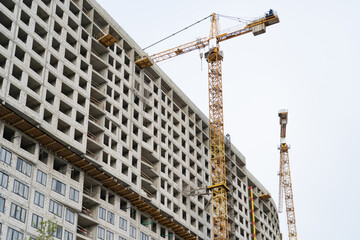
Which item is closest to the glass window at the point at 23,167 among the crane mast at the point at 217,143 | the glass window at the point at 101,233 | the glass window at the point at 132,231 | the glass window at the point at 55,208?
the glass window at the point at 55,208

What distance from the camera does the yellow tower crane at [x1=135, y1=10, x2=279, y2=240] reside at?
348 ft

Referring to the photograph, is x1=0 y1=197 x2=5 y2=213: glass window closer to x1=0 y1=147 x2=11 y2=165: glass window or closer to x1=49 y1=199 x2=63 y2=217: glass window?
x1=0 y1=147 x2=11 y2=165: glass window

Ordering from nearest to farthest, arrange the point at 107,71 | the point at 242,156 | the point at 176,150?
the point at 107,71 → the point at 176,150 → the point at 242,156

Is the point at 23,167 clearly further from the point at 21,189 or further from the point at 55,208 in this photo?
the point at 55,208

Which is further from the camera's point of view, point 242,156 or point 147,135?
point 242,156

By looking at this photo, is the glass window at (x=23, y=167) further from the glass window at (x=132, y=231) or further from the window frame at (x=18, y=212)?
the glass window at (x=132, y=231)

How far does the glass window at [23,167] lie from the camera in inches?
2628

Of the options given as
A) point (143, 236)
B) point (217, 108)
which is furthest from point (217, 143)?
point (143, 236)

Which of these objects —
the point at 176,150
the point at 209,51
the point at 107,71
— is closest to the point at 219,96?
the point at 209,51

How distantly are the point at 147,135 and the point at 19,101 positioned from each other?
2959cm

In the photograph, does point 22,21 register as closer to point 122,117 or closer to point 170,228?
point 122,117

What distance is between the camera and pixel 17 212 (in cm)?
6438

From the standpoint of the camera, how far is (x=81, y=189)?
2955 inches

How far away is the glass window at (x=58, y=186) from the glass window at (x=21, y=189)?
4.53 metres
